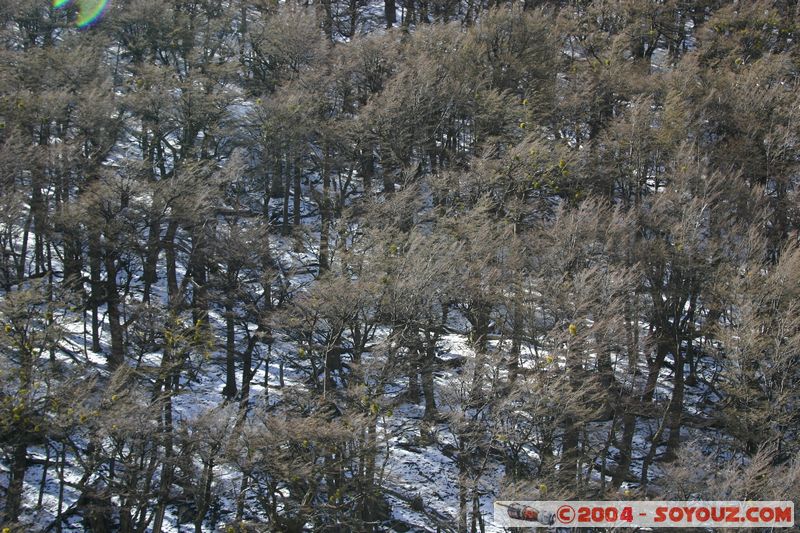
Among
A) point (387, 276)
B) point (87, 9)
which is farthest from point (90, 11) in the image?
point (387, 276)

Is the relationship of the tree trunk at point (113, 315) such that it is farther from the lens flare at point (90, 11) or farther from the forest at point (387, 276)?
the lens flare at point (90, 11)

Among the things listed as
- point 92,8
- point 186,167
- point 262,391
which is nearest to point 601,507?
point 262,391

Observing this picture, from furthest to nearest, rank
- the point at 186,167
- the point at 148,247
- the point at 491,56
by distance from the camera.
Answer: the point at 491,56 → the point at 186,167 → the point at 148,247

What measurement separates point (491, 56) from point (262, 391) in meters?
20.8

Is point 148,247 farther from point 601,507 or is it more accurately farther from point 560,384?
point 601,507

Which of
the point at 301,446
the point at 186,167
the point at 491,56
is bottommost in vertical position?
the point at 301,446

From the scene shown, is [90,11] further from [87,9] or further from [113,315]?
[113,315]

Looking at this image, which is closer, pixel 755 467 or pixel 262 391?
pixel 755 467

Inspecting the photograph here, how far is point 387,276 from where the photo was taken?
2181 cm

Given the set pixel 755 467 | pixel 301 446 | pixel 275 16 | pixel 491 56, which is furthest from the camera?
pixel 275 16

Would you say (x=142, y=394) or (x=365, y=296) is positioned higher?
(x=365, y=296)

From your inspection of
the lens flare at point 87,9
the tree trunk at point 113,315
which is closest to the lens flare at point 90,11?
the lens flare at point 87,9

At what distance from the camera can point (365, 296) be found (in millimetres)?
21359

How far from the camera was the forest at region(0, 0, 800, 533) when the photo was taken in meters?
19.3
